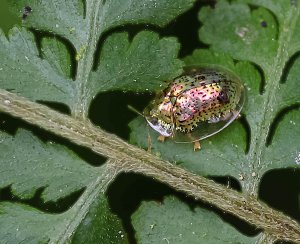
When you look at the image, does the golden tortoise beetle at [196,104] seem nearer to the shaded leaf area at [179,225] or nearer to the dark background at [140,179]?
the dark background at [140,179]

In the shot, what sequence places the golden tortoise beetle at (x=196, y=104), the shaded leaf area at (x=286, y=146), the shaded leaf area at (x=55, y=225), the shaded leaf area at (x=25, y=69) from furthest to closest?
the golden tortoise beetle at (x=196, y=104) → the shaded leaf area at (x=286, y=146) → the shaded leaf area at (x=25, y=69) → the shaded leaf area at (x=55, y=225)

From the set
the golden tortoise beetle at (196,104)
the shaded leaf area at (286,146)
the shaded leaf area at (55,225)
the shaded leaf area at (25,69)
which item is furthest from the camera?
the golden tortoise beetle at (196,104)

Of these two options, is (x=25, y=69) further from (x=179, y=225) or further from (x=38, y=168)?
(x=179, y=225)

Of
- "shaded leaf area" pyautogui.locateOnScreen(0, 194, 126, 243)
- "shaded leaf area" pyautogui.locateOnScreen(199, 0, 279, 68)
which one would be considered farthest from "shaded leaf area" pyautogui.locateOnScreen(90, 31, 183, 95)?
"shaded leaf area" pyautogui.locateOnScreen(0, 194, 126, 243)

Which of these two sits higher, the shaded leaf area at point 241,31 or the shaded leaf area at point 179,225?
the shaded leaf area at point 241,31

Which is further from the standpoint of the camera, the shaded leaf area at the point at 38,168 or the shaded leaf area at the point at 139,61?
the shaded leaf area at the point at 139,61

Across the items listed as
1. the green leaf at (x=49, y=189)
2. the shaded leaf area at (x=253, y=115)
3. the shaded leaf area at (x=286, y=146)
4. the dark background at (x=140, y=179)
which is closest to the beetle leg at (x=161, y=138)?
the shaded leaf area at (x=253, y=115)
